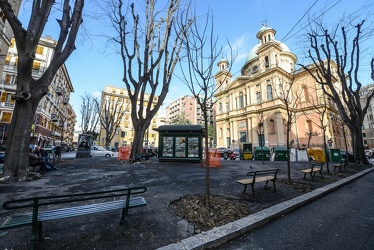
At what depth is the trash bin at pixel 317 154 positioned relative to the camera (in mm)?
16698

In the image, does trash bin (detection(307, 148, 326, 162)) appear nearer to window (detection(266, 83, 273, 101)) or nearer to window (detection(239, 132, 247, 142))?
window (detection(266, 83, 273, 101))

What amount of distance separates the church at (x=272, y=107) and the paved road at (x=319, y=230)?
2657cm

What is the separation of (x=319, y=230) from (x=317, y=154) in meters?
17.4

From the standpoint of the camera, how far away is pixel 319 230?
10.3ft

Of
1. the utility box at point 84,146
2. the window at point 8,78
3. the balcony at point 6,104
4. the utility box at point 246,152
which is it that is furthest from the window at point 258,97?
the window at point 8,78

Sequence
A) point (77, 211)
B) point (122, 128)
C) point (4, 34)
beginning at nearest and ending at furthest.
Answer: point (77, 211) < point (4, 34) < point (122, 128)

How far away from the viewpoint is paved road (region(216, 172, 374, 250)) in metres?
2.68

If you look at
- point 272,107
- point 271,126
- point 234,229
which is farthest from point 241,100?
point 234,229

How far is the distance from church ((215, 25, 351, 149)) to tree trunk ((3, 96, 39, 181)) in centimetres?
2850

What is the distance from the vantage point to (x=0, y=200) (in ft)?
12.6

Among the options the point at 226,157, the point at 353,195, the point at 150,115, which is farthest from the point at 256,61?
the point at 353,195

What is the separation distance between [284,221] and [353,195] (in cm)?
398

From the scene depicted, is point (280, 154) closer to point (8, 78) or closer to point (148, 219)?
point (148, 219)

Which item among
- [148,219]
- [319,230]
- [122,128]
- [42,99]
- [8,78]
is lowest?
[319,230]
